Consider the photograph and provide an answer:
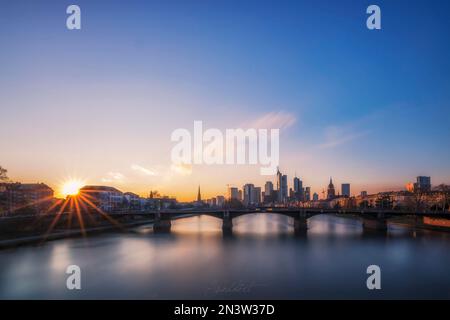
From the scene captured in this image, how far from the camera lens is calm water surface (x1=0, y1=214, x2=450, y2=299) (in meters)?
22.7

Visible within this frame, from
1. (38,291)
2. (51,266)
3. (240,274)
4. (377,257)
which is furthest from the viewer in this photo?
(377,257)

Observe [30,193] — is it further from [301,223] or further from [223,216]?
[301,223]

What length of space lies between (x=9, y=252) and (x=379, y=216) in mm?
66483

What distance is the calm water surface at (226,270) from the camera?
2273 centimetres

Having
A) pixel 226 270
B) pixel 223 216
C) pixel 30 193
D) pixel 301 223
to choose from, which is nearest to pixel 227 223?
pixel 223 216

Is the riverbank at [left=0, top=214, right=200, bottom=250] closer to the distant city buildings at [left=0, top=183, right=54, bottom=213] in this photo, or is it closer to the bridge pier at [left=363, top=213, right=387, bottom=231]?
the distant city buildings at [left=0, top=183, right=54, bottom=213]

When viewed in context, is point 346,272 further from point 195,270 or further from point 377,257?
point 195,270

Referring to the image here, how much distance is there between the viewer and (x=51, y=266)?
30.8 m

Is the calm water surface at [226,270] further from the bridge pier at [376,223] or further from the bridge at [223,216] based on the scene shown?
the bridge pier at [376,223]

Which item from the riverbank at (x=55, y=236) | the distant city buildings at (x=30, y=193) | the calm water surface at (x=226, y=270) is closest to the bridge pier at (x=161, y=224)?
the riverbank at (x=55, y=236)

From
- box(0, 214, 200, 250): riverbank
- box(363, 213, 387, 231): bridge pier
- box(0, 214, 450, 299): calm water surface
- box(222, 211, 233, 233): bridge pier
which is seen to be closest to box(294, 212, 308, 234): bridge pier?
box(363, 213, 387, 231): bridge pier
